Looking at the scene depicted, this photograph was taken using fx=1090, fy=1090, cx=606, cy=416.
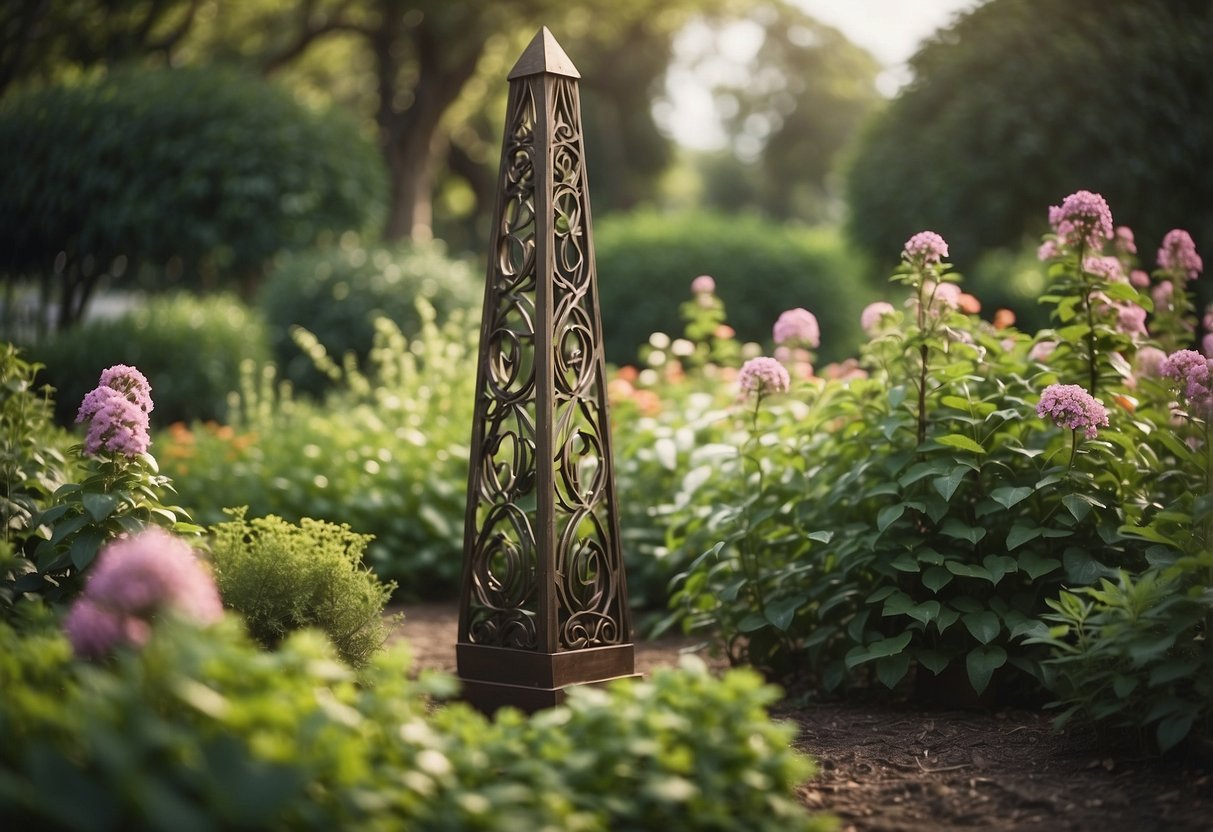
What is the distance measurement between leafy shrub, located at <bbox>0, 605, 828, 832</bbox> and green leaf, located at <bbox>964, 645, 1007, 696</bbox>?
128 centimetres

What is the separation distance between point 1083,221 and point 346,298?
7923mm

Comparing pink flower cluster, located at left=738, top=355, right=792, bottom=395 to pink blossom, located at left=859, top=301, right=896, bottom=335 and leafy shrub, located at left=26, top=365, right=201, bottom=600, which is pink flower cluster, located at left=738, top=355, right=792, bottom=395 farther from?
leafy shrub, located at left=26, top=365, right=201, bottom=600

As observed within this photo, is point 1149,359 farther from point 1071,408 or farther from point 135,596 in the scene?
point 135,596

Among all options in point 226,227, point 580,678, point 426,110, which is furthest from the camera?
point 426,110

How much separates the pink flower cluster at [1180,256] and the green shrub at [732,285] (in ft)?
25.1

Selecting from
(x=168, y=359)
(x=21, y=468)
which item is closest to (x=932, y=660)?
(x=21, y=468)

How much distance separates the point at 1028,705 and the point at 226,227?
1037 cm

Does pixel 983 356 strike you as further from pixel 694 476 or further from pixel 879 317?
pixel 694 476

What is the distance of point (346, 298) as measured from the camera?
10477 mm

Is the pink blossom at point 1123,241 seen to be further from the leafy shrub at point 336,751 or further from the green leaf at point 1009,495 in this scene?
the leafy shrub at point 336,751

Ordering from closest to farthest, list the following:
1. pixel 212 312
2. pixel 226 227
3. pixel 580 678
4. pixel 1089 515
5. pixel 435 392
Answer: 1. pixel 580 678
2. pixel 1089 515
3. pixel 435 392
4. pixel 212 312
5. pixel 226 227

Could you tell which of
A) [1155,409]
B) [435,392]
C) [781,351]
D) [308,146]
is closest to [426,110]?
[308,146]

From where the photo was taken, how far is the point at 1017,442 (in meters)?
3.65

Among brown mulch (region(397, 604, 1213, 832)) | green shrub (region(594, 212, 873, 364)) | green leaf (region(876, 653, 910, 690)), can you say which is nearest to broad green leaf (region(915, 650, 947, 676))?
green leaf (region(876, 653, 910, 690))
